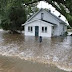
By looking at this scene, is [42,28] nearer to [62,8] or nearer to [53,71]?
[62,8]

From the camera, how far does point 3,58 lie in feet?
42.6

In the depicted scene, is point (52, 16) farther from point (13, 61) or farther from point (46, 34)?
point (13, 61)

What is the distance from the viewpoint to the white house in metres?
30.8

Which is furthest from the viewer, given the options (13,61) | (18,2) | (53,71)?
(18,2)

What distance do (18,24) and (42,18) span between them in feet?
15.6

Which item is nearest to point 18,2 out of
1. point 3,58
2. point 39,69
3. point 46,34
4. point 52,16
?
point 3,58

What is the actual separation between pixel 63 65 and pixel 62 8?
4.76m

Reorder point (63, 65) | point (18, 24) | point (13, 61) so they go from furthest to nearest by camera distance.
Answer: point (18, 24) < point (13, 61) < point (63, 65)

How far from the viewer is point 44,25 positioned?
30.8 meters

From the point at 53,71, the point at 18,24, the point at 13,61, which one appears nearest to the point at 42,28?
the point at 18,24

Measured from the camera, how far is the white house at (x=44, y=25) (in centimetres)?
3078

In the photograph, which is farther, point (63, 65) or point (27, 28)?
point (27, 28)

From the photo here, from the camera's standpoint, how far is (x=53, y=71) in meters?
9.93

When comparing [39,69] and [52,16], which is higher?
[52,16]
